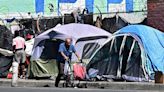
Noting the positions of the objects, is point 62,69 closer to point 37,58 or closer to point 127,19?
point 37,58

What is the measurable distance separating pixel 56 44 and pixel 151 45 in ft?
14.7

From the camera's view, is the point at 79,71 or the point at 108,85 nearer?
the point at 108,85

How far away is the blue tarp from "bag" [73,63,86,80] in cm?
238

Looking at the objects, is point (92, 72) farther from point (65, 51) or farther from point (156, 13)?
point (156, 13)

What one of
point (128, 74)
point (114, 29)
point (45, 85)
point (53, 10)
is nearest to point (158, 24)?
point (114, 29)

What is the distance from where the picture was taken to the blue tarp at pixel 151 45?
21344 millimetres

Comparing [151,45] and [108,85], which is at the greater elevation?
[151,45]

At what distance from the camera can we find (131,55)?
70.4ft

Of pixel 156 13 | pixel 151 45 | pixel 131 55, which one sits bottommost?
pixel 131 55

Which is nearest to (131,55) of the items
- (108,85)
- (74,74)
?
(108,85)

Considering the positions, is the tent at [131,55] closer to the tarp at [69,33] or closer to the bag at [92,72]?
the bag at [92,72]

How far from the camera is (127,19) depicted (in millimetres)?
27453

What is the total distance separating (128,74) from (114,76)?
586mm

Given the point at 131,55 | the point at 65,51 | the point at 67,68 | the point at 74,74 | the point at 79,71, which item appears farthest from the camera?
the point at 131,55
